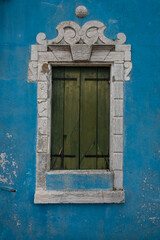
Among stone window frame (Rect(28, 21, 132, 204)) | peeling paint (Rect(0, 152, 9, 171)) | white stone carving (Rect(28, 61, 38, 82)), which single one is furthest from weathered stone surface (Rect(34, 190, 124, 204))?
white stone carving (Rect(28, 61, 38, 82))

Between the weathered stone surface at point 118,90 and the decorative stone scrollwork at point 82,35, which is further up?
the decorative stone scrollwork at point 82,35

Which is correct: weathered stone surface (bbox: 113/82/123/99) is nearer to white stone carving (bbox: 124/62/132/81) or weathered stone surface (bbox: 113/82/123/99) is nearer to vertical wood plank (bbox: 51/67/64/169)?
white stone carving (bbox: 124/62/132/81)

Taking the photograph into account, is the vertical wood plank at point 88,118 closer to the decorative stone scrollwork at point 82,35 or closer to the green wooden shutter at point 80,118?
the green wooden shutter at point 80,118

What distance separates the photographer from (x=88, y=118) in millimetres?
3291

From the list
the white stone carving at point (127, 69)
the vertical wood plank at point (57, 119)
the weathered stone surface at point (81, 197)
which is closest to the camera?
the weathered stone surface at point (81, 197)

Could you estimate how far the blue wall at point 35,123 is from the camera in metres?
3.12

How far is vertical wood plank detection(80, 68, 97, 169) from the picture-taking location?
3260 millimetres

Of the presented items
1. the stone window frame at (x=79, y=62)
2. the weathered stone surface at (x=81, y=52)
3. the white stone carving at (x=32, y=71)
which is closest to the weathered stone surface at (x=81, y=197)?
the stone window frame at (x=79, y=62)

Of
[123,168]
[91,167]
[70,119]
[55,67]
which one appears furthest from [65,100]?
[123,168]

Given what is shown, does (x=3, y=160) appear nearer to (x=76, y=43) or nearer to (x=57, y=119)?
(x=57, y=119)

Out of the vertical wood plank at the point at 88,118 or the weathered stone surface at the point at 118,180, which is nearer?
the weathered stone surface at the point at 118,180

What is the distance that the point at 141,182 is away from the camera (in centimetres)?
316

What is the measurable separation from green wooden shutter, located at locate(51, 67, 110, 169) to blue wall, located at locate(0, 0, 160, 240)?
33 cm

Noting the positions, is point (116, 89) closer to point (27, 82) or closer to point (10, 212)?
point (27, 82)
